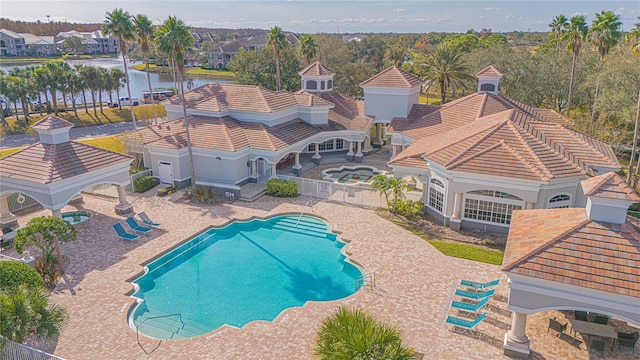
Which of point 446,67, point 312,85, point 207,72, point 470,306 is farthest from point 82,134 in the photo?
point 207,72

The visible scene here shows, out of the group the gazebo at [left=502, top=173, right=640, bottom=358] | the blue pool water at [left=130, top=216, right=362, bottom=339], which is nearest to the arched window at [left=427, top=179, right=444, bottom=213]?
the blue pool water at [left=130, top=216, right=362, bottom=339]

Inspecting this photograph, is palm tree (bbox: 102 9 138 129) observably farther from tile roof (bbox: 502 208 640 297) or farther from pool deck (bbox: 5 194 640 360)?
tile roof (bbox: 502 208 640 297)

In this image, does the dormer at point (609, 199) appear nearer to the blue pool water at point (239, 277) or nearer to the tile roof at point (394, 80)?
the blue pool water at point (239, 277)

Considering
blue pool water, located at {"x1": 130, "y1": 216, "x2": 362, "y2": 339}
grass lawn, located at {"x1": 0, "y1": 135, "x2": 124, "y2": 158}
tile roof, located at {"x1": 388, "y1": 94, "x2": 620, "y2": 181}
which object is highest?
tile roof, located at {"x1": 388, "y1": 94, "x2": 620, "y2": 181}

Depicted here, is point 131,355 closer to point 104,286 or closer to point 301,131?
point 104,286

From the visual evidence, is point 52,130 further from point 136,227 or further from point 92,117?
point 92,117
